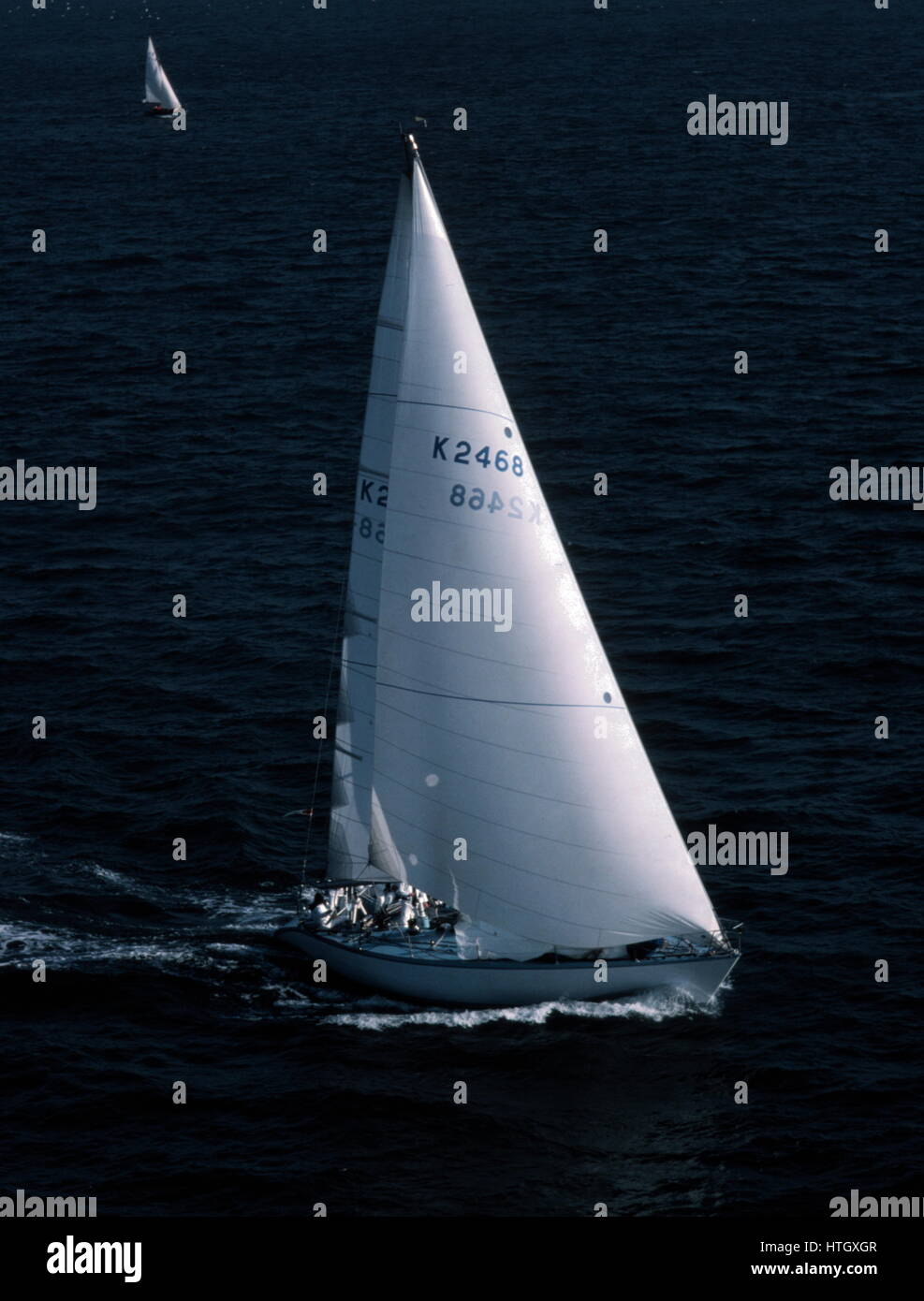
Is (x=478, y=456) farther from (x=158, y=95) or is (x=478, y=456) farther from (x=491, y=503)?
(x=158, y=95)

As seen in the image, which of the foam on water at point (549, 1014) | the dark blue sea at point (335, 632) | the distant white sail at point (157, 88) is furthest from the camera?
the distant white sail at point (157, 88)

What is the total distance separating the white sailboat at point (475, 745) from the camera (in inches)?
1806

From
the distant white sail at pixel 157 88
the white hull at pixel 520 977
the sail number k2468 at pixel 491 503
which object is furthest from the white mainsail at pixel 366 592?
the distant white sail at pixel 157 88

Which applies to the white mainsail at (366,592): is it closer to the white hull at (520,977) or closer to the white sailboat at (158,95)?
the white hull at (520,977)

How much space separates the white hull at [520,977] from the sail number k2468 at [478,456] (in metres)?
12.3

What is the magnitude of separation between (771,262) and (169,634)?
2028 inches

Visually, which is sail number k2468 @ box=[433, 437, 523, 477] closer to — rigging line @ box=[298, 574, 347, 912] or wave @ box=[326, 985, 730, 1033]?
rigging line @ box=[298, 574, 347, 912]

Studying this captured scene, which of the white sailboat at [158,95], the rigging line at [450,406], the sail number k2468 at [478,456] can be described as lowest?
the sail number k2468 at [478,456]

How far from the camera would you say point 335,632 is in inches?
2707

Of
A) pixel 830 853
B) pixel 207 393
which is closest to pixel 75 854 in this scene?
pixel 830 853

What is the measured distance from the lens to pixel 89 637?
230 feet

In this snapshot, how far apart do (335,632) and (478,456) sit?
932 inches
